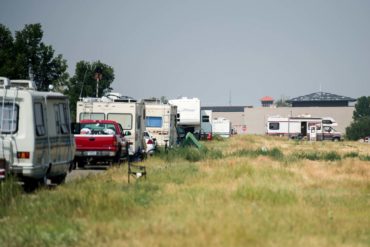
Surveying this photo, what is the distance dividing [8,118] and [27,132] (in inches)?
23.2

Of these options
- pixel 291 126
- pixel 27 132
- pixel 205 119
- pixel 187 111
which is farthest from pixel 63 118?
pixel 291 126

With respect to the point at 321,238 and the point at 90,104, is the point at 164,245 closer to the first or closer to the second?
the point at 321,238

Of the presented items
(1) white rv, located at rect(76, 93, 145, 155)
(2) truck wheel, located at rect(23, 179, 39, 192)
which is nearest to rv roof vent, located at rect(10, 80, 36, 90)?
(2) truck wheel, located at rect(23, 179, 39, 192)

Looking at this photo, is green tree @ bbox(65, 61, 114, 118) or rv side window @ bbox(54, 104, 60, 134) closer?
rv side window @ bbox(54, 104, 60, 134)

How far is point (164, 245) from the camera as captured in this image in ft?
33.0

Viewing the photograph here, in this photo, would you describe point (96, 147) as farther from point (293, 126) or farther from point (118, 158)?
point (293, 126)

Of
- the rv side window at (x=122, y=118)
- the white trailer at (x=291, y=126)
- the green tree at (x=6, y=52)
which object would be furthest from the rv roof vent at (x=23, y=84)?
the white trailer at (x=291, y=126)

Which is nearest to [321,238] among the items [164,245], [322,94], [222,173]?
[164,245]

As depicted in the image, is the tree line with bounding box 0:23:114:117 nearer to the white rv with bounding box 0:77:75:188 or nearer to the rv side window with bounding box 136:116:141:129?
the rv side window with bounding box 136:116:141:129

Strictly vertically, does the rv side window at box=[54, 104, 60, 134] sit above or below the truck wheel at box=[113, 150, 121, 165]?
above

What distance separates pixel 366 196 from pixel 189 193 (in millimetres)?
4764

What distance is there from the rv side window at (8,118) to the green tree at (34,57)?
96.5 ft

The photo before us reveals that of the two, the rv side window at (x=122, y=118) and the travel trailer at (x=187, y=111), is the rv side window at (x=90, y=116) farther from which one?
the travel trailer at (x=187, y=111)

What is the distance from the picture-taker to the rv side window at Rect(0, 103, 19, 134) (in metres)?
16.8
